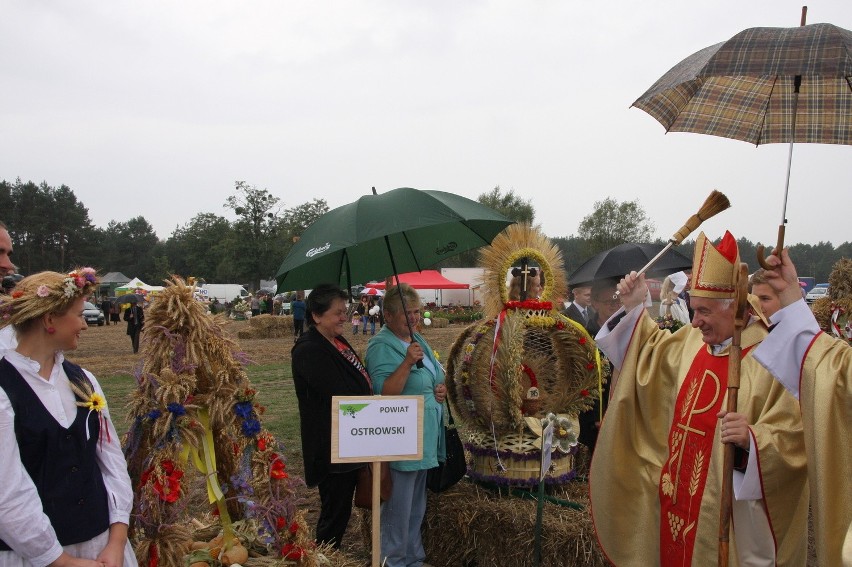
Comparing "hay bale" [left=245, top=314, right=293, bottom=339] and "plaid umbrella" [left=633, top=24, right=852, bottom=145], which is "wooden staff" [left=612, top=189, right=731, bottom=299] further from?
"hay bale" [left=245, top=314, right=293, bottom=339]

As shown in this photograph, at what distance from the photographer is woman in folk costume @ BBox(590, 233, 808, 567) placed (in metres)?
2.99

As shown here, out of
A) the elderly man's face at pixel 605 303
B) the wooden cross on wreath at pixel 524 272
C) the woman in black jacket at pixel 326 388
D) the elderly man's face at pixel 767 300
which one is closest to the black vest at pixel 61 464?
the woman in black jacket at pixel 326 388

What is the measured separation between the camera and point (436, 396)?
14.9 ft

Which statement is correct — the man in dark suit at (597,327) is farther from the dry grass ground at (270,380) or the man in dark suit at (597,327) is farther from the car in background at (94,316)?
the car in background at (94,316)

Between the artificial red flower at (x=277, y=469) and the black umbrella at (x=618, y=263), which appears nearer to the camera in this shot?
the artificial red flower at (x=277, y=469)

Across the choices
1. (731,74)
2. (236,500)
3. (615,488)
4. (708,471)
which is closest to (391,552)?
(236,500)

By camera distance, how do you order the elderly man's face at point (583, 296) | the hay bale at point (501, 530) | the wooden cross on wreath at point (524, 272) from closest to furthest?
the hay bale at point (501, 530) < the wooden cross on wreath at point (524, 272) < the elderly man's face at point (583, 296)

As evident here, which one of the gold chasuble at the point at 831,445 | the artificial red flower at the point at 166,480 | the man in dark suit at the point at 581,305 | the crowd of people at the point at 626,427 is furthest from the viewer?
the man in dark suit at the point at 581,305

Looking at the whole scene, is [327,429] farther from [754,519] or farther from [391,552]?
[754,519]

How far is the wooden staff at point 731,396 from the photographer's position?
2799mm

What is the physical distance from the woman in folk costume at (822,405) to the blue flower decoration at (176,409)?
2.64 meters

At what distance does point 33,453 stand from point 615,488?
2.88 meters

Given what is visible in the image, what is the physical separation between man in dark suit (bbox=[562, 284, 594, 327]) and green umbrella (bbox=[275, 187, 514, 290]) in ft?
7.39

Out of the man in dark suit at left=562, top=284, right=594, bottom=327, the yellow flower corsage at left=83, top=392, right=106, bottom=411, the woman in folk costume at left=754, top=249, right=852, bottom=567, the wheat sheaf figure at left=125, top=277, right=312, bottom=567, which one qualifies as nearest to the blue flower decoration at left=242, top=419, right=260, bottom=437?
the wheat sheaf figure at left=125, top=277, right=312, bottom=567
